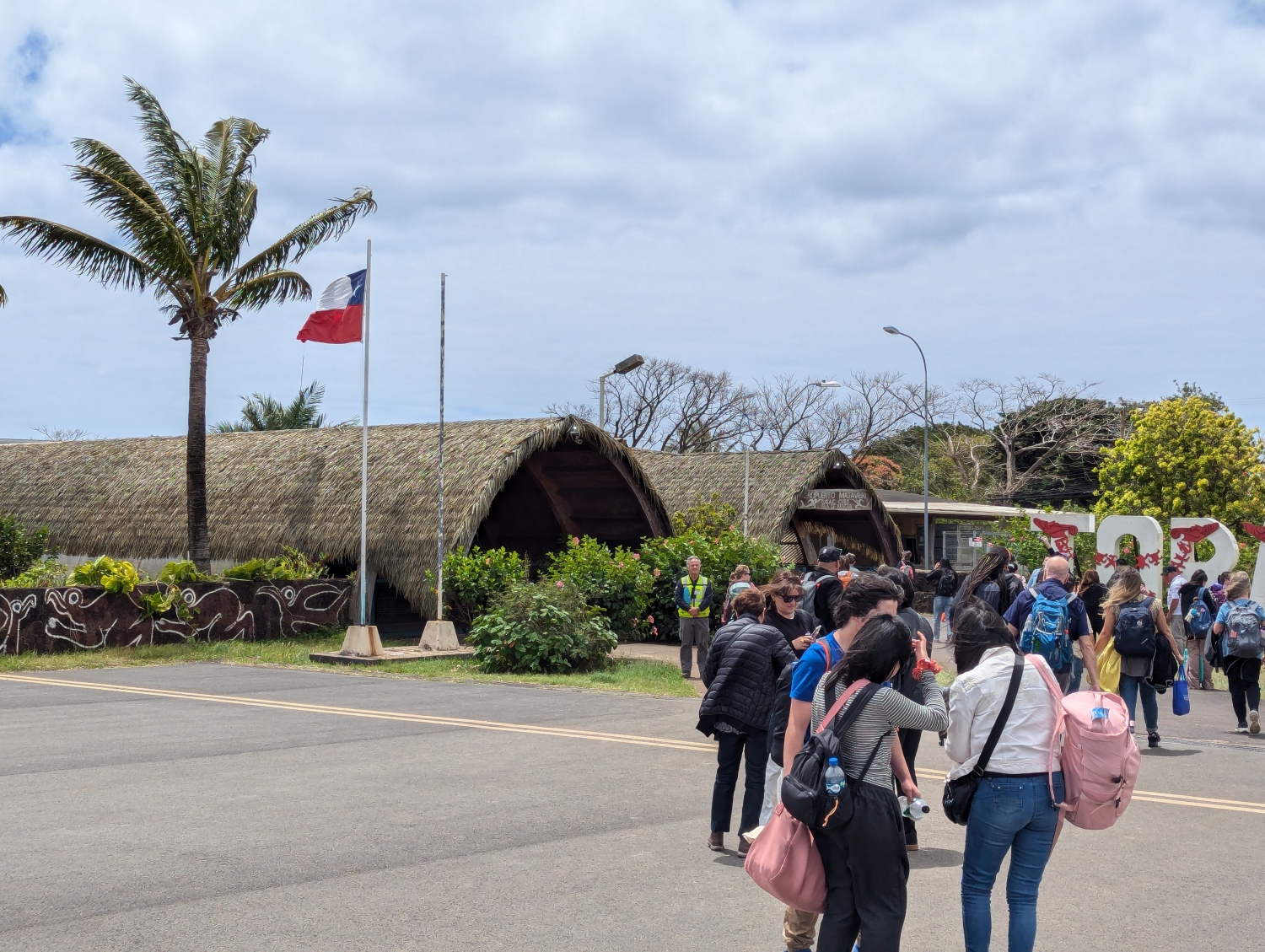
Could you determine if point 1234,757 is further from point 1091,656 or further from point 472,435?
point 472,435

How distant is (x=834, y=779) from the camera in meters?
4.29

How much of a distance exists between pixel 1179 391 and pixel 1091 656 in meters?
45.0

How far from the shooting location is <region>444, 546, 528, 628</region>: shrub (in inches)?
840

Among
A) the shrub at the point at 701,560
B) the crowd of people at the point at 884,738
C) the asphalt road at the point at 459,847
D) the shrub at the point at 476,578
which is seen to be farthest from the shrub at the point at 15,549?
the crowd of people at the point at 884,738

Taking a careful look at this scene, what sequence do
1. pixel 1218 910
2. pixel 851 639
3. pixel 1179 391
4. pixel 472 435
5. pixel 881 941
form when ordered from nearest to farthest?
1. pixel 881 941
2. pixel 851 639
3. pixel 1218 910
4. pixel 472 435
5. pixel 1179 391

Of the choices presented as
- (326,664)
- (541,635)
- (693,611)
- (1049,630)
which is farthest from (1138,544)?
(326,664)

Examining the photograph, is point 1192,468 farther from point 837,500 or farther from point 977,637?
point 977,637

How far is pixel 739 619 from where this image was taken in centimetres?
735

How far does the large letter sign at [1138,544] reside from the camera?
2256 centimetres

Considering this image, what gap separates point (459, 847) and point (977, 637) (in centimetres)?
344

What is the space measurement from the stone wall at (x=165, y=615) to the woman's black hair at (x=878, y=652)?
1733 centimetres

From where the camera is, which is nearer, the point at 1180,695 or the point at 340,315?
the point at 1180,695

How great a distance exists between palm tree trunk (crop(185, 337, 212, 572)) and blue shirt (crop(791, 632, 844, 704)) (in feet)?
61.9

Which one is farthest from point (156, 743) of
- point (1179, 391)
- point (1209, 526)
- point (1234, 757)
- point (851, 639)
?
point (1179, 391)
